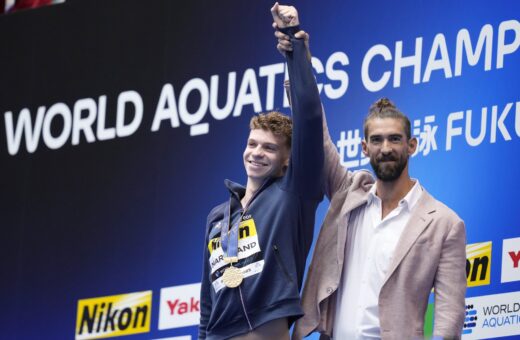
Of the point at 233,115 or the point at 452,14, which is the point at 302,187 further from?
the point at 233,115

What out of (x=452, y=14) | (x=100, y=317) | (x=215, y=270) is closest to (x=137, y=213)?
(x=100, y=317)

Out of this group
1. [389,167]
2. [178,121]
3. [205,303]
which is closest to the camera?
[389,167]

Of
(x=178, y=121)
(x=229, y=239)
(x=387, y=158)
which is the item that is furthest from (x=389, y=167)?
(x=178, y=121)

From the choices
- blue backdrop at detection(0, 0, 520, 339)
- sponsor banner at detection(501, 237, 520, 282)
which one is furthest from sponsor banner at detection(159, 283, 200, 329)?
sponsor banner at detection(501, 237, 520, 282)

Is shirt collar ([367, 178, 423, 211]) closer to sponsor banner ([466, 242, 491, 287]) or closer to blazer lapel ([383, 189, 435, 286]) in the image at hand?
blazer lapel ([383, 189, 435, 286])

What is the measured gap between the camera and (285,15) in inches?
161

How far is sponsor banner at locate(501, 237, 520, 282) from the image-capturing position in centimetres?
515

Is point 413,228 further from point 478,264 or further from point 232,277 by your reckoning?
point 478,264

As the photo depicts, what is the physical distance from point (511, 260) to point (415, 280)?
4.40 feet

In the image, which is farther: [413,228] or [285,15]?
[285,15]

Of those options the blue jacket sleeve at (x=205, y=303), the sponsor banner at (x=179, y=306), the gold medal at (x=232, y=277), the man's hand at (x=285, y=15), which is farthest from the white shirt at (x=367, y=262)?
the sponsor banner at (x=179, y=306)

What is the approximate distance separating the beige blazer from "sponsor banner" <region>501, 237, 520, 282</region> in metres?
1.20

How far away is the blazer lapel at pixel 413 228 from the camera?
12.9 ft

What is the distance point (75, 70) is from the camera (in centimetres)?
691
